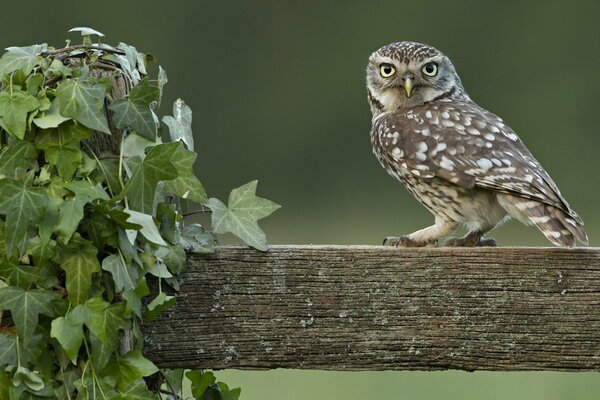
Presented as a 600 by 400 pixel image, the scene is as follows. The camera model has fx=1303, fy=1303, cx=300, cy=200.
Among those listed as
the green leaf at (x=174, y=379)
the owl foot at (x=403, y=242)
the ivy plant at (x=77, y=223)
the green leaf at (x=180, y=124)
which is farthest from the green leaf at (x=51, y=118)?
the owl foot at (x=403, y=242)

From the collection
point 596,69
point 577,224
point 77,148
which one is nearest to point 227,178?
point 596,69

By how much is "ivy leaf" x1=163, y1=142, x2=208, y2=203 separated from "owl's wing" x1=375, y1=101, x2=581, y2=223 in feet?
3.38

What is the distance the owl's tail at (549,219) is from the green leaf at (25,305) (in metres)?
1.09

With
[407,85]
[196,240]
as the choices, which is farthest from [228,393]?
[407,85]

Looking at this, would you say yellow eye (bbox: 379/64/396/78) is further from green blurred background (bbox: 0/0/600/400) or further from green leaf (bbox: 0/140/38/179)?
green blurred background (bbox: 0/0/600/400)

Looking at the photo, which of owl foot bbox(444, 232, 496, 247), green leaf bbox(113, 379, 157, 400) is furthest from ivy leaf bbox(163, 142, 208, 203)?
owl foot bbox(444, 232, 496, 247)

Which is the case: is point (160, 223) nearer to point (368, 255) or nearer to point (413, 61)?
point (368, 255)

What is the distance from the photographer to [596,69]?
471 inches

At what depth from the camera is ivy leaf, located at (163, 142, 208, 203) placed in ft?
6.84

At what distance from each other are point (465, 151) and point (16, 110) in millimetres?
1473

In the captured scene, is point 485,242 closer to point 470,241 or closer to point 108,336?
point 470,241

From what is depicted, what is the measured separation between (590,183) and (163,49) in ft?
14.2

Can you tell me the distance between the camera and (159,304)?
2.08 m

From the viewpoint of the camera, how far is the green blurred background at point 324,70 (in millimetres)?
10477
